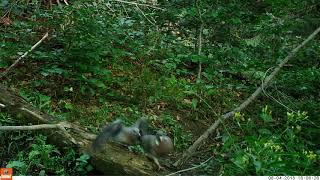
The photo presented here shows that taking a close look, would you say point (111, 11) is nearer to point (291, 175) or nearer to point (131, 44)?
point (131, 44)

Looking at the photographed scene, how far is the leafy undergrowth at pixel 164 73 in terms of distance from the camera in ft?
12.7

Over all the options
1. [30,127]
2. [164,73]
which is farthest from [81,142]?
[164,73]

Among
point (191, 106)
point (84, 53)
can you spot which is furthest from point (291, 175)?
point (84, 53)

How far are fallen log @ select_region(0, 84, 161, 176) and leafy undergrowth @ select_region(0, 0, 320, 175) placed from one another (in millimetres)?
85

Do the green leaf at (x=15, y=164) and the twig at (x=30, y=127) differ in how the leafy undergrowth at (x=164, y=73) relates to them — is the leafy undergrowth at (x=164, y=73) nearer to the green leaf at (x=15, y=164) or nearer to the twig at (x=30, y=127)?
the green leaf at (x=15, y=164)

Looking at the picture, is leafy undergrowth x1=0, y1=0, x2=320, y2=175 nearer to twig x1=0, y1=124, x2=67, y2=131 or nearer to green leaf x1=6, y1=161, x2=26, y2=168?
green leaf x1=6, y1=161, x2=26, y2=168

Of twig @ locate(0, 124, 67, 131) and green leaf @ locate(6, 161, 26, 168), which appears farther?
twig @ locate(0, 124, 67, 131)

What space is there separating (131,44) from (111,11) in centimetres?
78

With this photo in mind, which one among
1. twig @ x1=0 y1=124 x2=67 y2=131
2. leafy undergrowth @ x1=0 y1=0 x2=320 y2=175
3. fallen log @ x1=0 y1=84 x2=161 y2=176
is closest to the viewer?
fallen log @ x1=0 y1=84 x2=161 y2=176

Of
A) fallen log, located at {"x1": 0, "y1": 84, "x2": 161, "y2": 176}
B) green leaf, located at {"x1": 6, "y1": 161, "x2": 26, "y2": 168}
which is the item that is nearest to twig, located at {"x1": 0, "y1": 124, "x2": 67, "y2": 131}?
fallen log, located at {"x1": 0, "y1": 84, "x2": 161, "y2": 176}

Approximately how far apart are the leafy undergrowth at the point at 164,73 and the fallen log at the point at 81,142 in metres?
0.08

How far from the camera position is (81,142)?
11.7 ft

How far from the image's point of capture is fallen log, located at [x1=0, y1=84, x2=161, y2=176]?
127 inches

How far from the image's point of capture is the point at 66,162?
140 inches
